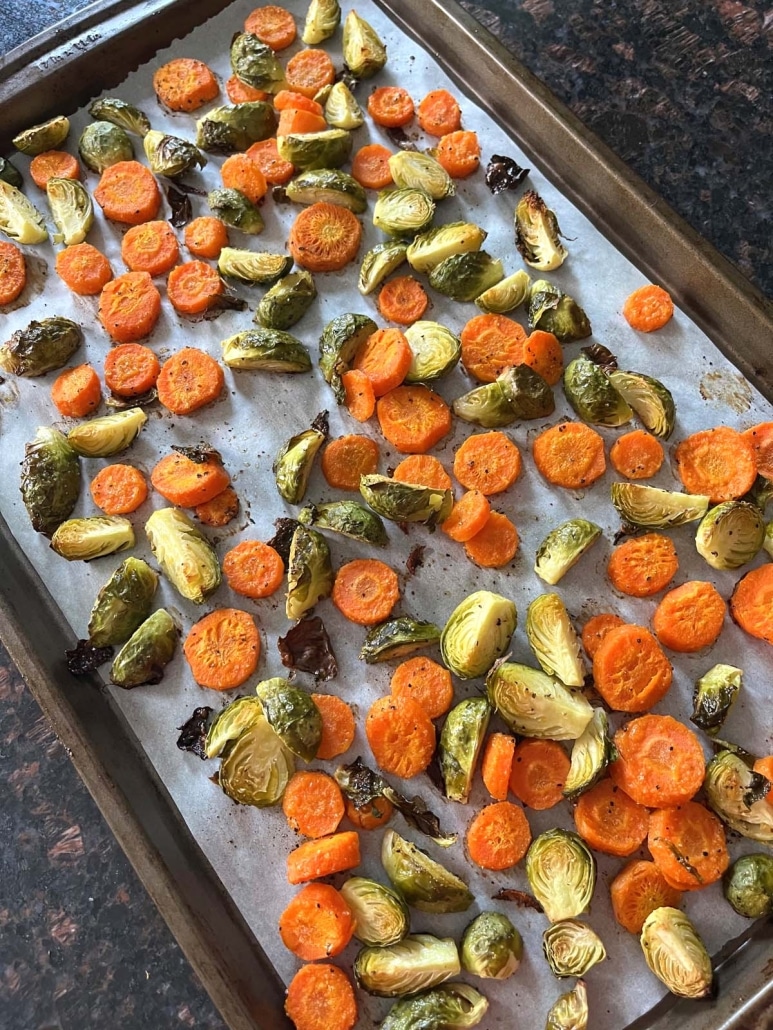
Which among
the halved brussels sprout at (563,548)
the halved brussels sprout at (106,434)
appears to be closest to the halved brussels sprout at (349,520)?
the halved brussels sprout at (563,548)

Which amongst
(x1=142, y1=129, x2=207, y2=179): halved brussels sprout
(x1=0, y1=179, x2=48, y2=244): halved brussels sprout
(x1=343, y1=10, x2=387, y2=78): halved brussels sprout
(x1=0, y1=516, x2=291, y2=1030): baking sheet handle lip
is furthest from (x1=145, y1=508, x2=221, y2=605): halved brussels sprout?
(x1=343, y1=10, x2=387, y2=78): halved brussels sprout

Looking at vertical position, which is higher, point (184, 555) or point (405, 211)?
point (405, 211)

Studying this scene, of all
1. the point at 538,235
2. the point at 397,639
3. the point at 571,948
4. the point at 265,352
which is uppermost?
the point at 538,235

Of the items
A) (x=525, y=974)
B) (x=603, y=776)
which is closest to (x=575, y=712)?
(x=603, y=776)

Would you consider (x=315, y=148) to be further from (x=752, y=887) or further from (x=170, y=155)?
(x=752, y=887)

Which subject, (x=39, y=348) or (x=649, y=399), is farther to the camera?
(x=39, y=348)

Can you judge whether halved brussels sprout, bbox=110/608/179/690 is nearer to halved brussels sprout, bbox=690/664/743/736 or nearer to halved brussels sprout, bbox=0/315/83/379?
halved brussels sprout, bbox=0/315/83/379

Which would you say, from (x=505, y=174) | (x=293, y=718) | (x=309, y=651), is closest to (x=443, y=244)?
(x=505, y=174)
